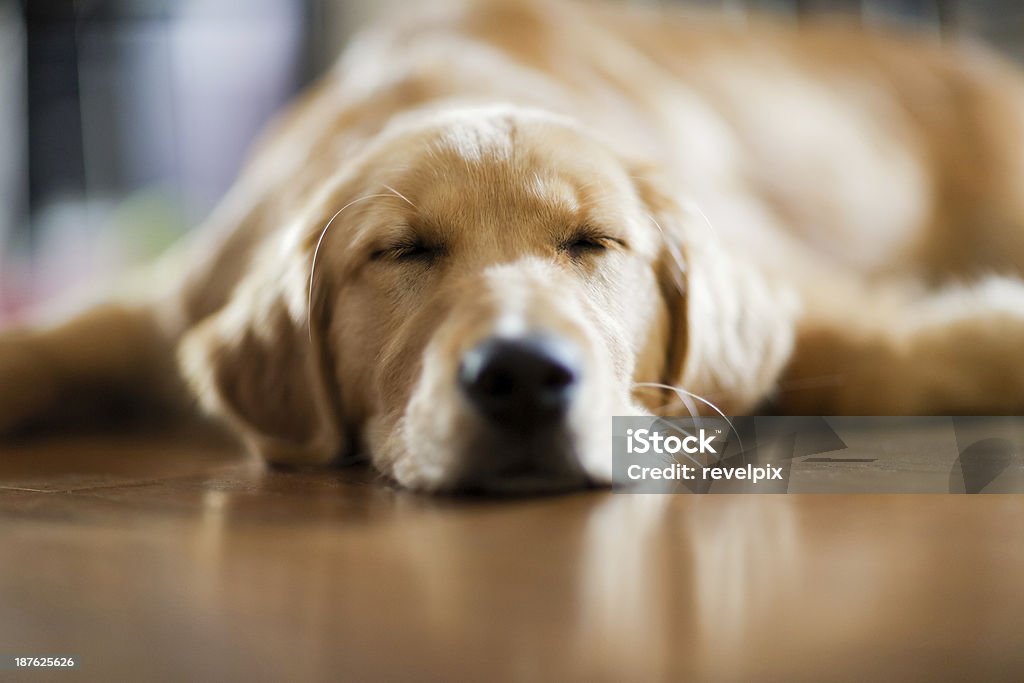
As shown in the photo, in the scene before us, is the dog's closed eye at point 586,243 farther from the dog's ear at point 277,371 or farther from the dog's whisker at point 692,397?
the dog's ear at point 277,371

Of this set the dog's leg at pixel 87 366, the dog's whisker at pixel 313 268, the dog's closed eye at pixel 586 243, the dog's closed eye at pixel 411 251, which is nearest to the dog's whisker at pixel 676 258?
the dog's closed eye at pixel 586 243

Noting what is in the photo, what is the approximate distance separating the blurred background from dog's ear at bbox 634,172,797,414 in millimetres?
3708

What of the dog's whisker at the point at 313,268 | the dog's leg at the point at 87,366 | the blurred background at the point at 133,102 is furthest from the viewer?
the blurred background at the point at 133,102

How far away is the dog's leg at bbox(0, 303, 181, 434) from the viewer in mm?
1905

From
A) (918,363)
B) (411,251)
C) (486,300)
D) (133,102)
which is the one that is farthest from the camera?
→ (133,102)

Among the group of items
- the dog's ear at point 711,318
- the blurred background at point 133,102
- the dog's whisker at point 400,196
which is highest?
the blurred background at point 133,102

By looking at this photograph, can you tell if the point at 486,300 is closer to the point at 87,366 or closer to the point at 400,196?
the point at 400,196

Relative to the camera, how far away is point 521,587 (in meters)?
0.77

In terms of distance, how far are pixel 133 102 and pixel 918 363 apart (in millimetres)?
4718

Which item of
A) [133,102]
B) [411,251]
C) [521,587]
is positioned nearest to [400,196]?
[411,251]

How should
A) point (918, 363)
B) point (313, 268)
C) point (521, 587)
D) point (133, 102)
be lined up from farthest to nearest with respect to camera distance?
1. point (133, 102)
2. point (918, 363)
3. point (313, 268)
4. point (521, 587)

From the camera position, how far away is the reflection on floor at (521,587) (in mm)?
635

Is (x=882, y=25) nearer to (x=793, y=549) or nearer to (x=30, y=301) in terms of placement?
(x=793, y=549)

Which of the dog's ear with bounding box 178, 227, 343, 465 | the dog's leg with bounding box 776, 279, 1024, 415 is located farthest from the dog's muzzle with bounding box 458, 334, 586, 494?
the dog's leg with bounding box 776, 279, 1024, 415
